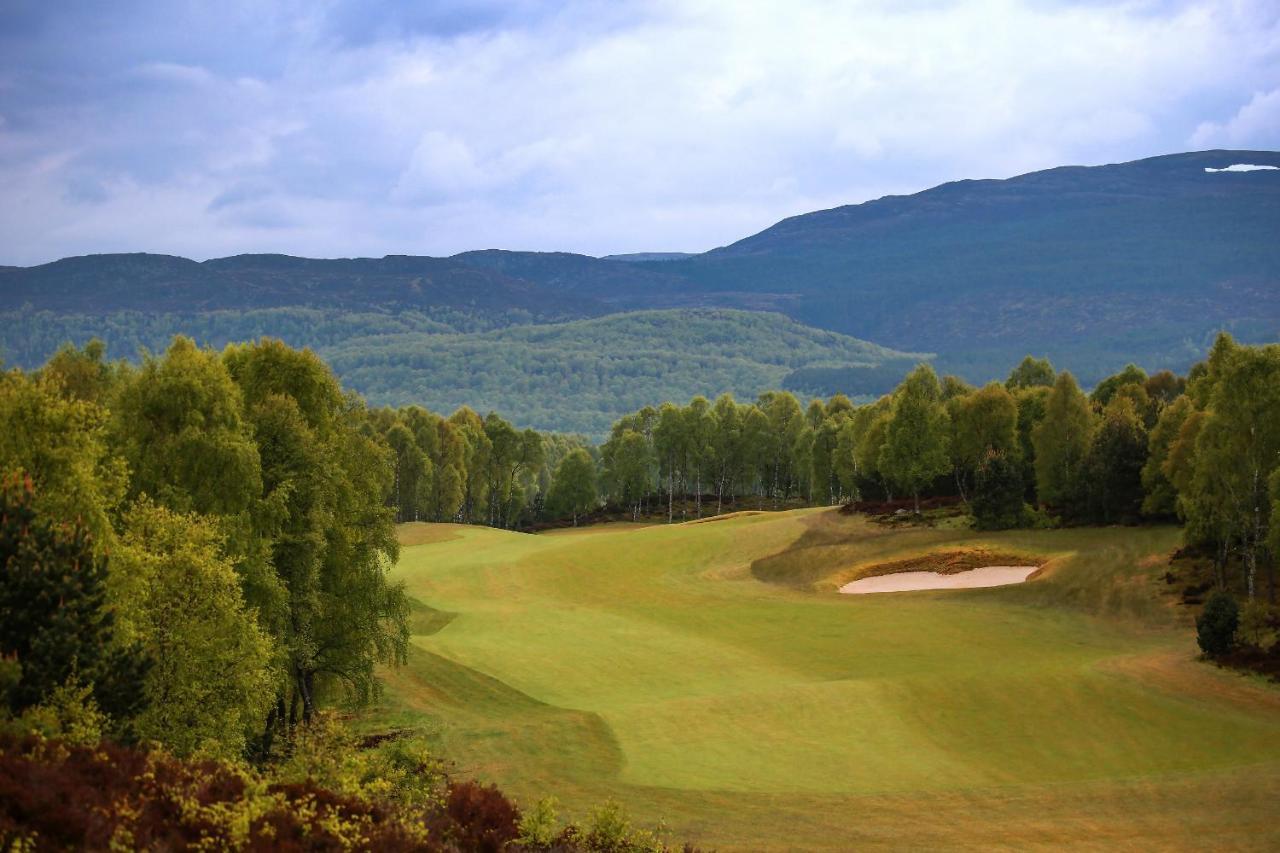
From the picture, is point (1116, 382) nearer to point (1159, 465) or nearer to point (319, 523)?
point (1159, 465)

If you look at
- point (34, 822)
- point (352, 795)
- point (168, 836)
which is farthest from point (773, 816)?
point (34, 822)

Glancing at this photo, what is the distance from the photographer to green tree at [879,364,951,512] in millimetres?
82875

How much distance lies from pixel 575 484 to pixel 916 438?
64.1 meters

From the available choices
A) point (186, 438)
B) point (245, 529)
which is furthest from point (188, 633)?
point (186, 438)

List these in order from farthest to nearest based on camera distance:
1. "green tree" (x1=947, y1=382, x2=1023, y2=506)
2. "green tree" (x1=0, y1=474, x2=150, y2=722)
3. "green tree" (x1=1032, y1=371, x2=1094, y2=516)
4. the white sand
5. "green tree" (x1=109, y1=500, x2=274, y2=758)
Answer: "green tree" (x1=947, y1=382, x2=1023, y2=506), "green tree" (x1=1032, y1=371, x2=1094, y2=516), the white sand, "green tree" (x1=109, y1=500, x2=274, y2=758), "green tree" (x1=0, y1=474, x2=150, y2=722)

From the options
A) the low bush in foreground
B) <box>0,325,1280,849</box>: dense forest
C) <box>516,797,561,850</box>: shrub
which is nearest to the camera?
the low bush in foreground

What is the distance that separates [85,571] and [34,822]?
8.32 m

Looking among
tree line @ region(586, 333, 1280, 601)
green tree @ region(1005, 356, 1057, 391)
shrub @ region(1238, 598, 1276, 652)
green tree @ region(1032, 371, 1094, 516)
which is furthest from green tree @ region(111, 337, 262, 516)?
green tree @ region(1005, 356, 1057, 391)

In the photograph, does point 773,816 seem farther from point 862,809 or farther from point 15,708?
point 15,708

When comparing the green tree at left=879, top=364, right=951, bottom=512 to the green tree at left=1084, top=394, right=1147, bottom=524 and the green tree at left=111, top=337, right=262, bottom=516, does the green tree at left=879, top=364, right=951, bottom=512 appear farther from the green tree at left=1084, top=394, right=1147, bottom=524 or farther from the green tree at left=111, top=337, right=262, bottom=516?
the green tree at left=111, top=337, right=262, bottom=516

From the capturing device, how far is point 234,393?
101 feet

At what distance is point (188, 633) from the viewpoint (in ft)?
82.3

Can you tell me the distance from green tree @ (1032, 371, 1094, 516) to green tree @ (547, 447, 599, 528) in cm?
7100

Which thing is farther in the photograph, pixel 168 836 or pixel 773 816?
pixel 773 816
